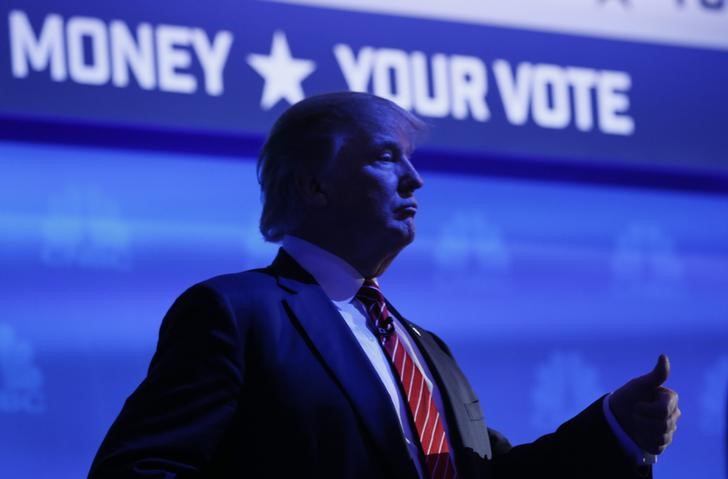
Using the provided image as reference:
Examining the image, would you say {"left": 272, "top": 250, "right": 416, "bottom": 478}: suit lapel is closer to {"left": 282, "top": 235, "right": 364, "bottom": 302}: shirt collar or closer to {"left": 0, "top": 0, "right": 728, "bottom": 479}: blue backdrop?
{"left": 282, "top": 235, "right": 364, "bottom": 302}: shirt collar

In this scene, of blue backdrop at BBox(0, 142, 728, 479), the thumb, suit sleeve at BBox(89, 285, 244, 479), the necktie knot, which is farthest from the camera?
blue backdrop at BBox(0, 142, 728, 479)

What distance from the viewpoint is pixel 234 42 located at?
281 centimetres

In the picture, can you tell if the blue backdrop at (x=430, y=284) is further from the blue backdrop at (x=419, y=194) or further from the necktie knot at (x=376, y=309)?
the necktie knot at (x=376, y=309)

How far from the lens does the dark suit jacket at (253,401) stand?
4.65 feet

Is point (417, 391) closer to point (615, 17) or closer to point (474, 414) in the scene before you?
point (474, 414)

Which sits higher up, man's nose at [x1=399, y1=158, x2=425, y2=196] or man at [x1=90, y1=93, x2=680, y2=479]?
man's nose at [x1=399, y1=158, x2=425, y2=196]

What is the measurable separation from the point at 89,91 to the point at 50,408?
70 cm

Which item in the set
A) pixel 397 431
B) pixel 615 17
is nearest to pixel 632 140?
pixel 615 17

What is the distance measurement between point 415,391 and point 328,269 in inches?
8.4

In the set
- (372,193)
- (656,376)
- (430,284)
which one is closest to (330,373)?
(372,193)

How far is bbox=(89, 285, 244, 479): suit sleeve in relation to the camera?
4.59 ft

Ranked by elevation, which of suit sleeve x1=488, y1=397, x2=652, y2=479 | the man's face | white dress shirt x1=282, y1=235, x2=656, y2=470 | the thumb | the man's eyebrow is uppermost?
the man's eyebrow

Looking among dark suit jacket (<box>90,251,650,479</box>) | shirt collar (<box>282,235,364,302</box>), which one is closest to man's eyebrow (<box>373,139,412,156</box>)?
shirt collar (<box>282,235,364,302</box>)

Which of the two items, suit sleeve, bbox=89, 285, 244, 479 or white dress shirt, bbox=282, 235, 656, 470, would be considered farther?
white dress shirt, bbox=282, 235, 656, 470
